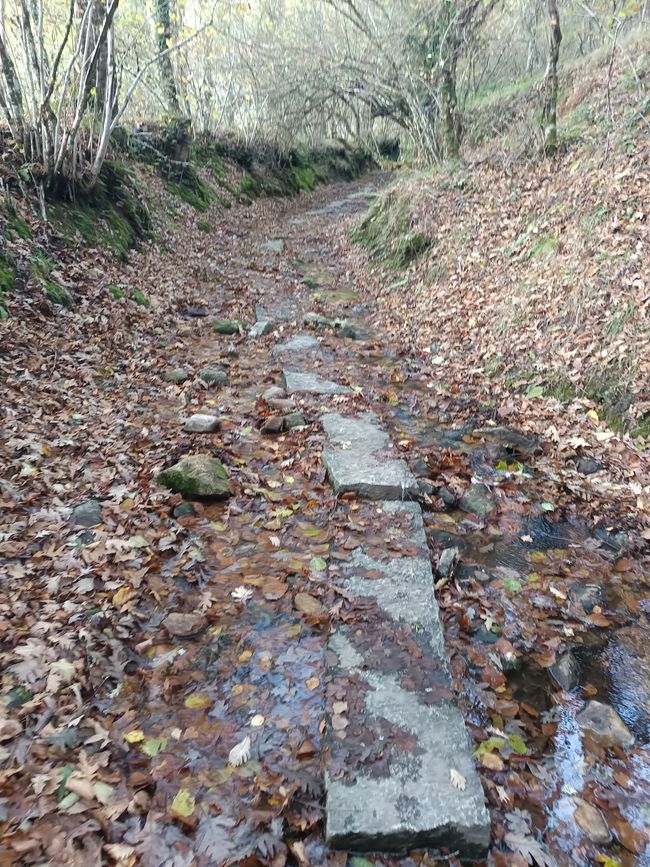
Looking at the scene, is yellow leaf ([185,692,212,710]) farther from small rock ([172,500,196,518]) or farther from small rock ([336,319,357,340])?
small rock ([336,319,357,340])

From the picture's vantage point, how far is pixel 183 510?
4387mm

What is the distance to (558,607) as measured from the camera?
12.4 ft

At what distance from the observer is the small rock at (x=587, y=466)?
16.6 feet

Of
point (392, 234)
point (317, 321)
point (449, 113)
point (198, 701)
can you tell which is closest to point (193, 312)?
point (317, 321)

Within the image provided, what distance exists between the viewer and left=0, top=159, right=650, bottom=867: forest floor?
244 centimetres

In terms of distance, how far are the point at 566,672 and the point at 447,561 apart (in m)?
1.04

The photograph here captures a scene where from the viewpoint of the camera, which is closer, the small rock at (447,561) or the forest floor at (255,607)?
the forest floor at (255,607)

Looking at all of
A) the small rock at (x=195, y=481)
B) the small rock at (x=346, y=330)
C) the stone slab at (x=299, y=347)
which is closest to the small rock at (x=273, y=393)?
the stone slab at (x=299, y=347)

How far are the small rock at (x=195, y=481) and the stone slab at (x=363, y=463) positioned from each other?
0.97m

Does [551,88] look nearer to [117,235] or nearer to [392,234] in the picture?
[392,234]

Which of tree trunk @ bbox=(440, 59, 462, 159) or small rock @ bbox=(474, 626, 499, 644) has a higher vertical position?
tree trunk @ bbox=(440, 59, 462, 159)

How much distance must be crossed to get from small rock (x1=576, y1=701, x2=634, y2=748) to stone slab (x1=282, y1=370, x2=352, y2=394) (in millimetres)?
4392

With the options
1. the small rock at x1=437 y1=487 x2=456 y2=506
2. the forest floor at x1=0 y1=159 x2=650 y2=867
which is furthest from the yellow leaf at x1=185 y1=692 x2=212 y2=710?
the small rock at x1=437 y1=487 x2=456 y2=506

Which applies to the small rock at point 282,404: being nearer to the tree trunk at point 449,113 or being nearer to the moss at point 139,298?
the moss at point 139,298
